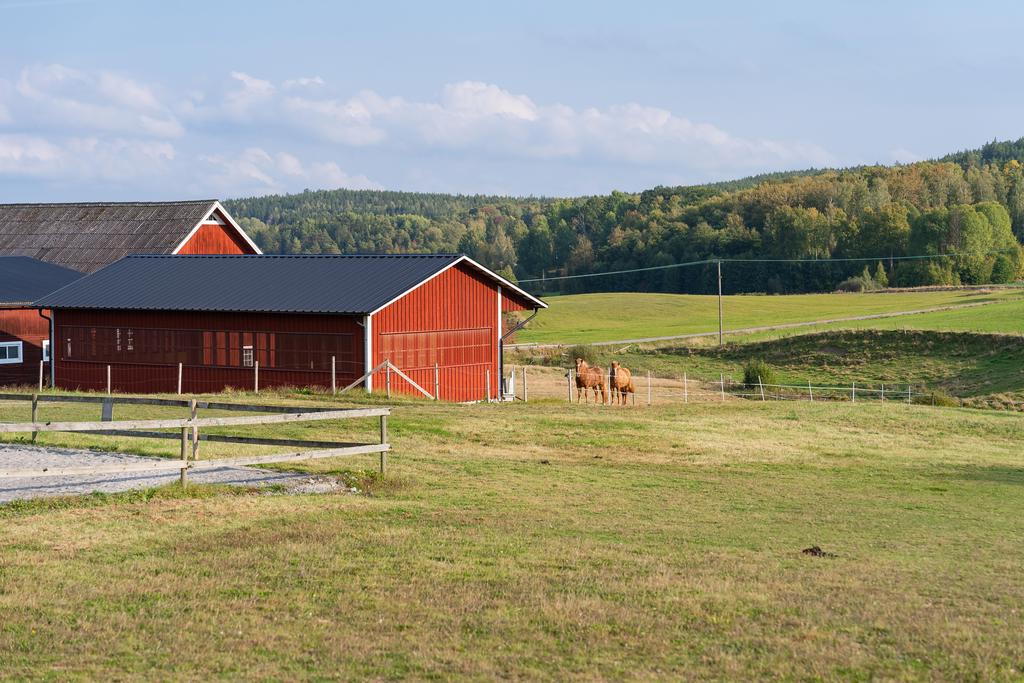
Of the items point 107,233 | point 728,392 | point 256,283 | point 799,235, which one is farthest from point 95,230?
point 799,235

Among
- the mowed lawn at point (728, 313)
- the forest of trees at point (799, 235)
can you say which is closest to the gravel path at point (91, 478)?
the mowed lawn at point (728, 313)

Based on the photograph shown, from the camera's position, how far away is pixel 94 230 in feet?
194

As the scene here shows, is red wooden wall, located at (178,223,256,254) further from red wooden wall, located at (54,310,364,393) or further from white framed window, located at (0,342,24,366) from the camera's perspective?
red wooden wall, located at (54,310,364,393)

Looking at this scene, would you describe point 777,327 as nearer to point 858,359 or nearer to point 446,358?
point 858,359

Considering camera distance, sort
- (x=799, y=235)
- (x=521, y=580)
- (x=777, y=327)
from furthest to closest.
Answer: (x=799, y=235) → (x=777, y=327) → (x=521, y=580)

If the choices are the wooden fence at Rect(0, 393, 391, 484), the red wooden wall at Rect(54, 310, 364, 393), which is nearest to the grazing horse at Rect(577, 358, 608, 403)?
the red wooden wall at Rect(54, 310, 364, 393)

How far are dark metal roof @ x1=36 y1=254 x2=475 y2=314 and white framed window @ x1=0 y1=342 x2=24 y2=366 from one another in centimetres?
220

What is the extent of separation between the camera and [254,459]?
16.6 metres

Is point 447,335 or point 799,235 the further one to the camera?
point 799,235

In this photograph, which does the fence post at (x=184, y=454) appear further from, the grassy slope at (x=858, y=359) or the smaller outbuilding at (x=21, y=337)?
the grassy slope at (x=858, y=359)

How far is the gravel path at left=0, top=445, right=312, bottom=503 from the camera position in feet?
52.2

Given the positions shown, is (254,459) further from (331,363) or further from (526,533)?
(331,363)

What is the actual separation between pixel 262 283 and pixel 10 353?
10.9 meters

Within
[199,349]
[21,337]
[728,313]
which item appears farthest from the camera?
[728,313]
